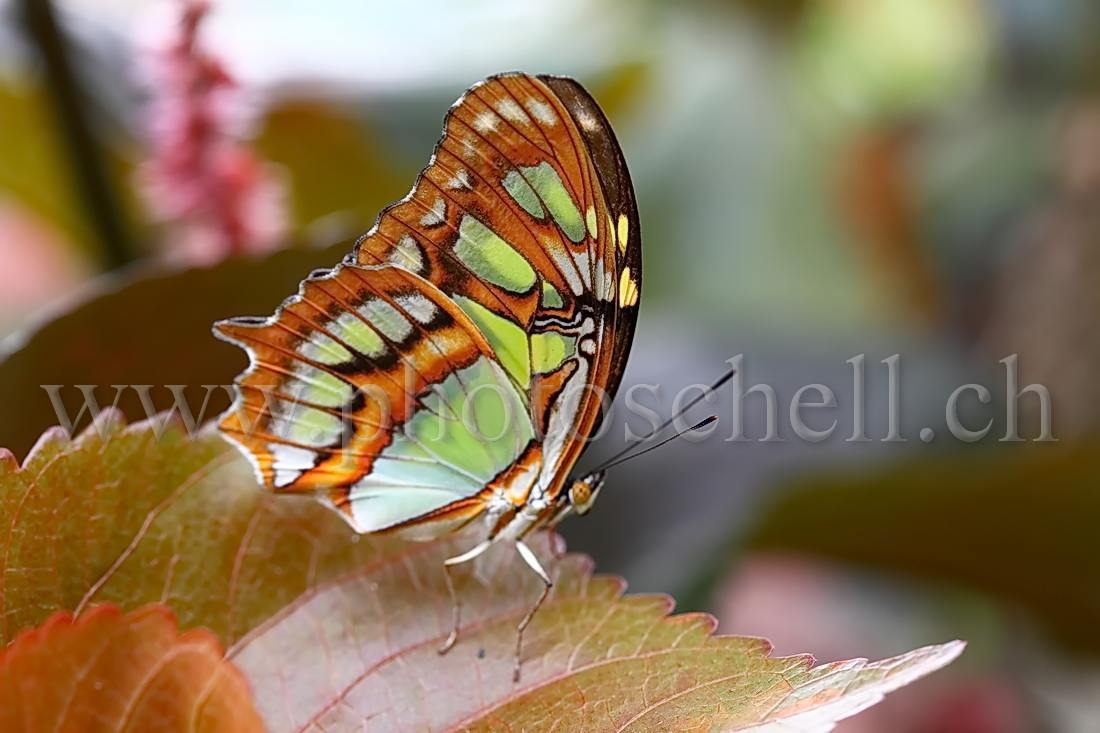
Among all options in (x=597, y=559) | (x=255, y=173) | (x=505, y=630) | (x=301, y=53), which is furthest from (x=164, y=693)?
(x=301, y=53)

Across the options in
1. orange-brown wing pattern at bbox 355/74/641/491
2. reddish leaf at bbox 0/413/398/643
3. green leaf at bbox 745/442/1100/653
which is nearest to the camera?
reddish leaf at bbox 0/413/398/643

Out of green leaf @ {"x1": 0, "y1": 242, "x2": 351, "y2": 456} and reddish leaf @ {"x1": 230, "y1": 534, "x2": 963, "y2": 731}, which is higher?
green leaf @ {"x1": 0, "y1": 242, "x2": 351, "y2": 456}

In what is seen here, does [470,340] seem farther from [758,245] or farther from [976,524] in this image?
[758,245]

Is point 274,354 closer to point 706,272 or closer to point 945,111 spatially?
point 706,272

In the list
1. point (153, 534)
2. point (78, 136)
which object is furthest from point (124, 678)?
point (78, 136)

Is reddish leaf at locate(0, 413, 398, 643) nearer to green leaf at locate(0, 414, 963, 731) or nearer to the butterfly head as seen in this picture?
green leaf at locate(0, 414, 963, 731)

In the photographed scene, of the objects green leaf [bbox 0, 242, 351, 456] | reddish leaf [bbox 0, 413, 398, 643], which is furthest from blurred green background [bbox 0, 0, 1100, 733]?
reddish leaf [bbox 0, 413, 398, 643]
